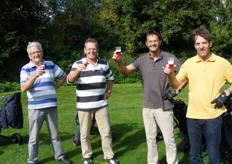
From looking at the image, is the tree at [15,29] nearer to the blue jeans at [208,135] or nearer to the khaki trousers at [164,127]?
the khaki trousers at [164,127]

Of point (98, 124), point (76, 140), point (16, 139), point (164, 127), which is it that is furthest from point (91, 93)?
point (16, 139)

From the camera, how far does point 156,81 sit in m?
3.75

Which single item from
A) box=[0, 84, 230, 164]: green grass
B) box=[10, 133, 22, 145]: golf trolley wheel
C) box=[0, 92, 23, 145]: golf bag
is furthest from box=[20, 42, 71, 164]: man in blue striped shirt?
box=[10, 133, 22, 145]: golf trolley wheel

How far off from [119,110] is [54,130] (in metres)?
4.52

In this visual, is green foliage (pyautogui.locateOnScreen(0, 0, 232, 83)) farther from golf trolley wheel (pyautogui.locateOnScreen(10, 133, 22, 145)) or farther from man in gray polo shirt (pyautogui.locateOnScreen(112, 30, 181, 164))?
man in gray polo shirt (pyautogui.locateOnScreen(112, 30, 181, 164))

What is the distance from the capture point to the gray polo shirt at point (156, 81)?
373cm

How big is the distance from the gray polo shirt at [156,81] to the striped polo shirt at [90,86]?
0.75 metres

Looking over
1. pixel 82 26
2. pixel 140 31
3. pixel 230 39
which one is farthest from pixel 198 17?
pixel 82 26

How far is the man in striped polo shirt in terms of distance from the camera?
4.15 metres

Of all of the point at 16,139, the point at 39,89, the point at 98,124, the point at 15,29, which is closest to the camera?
the point at 39,89

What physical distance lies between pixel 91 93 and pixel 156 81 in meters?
1.05

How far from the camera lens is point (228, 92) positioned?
316cm

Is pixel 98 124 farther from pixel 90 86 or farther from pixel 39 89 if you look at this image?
pixel 39 89

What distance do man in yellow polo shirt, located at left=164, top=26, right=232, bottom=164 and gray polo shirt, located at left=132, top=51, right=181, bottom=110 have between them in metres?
0.41
